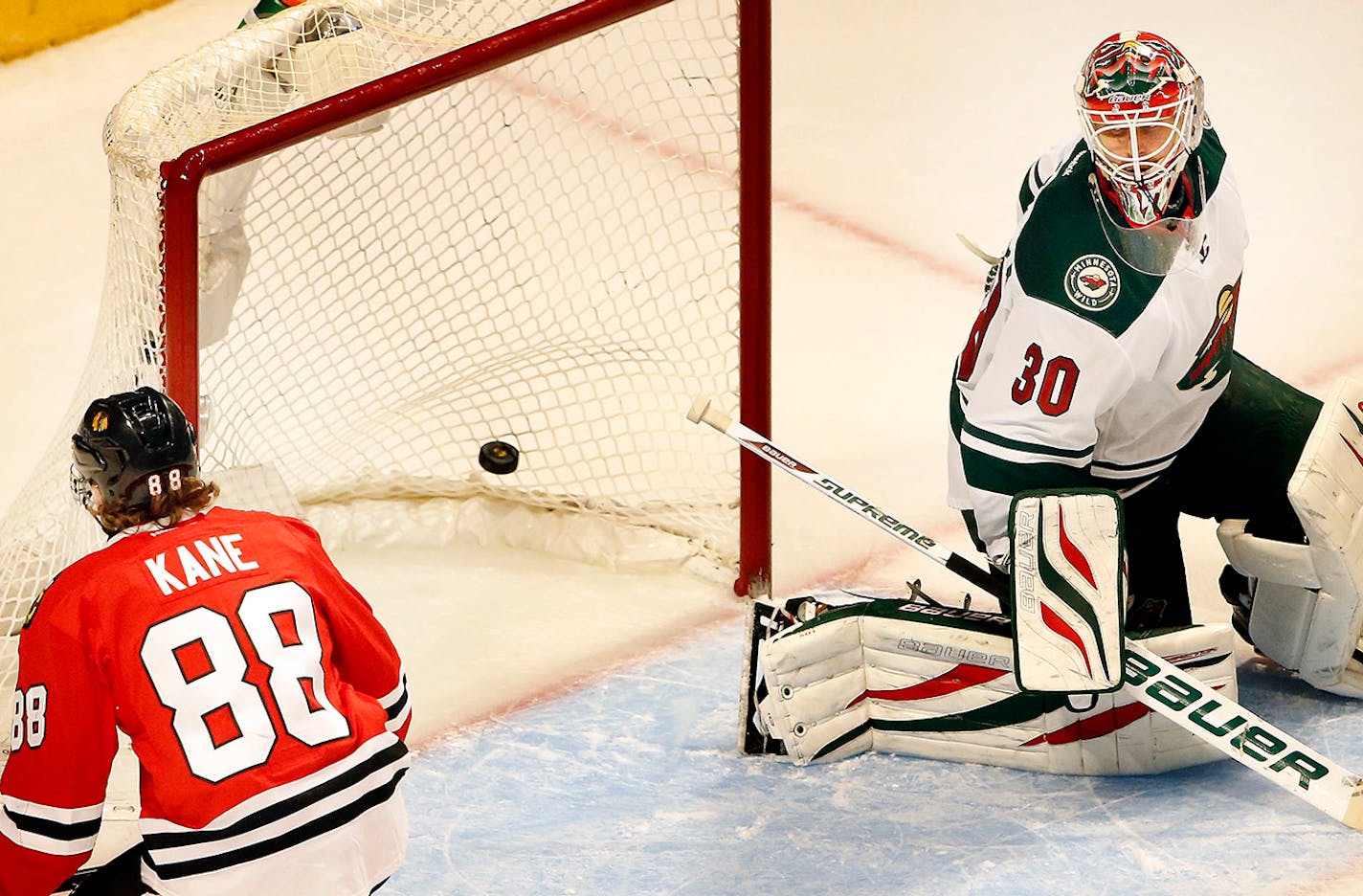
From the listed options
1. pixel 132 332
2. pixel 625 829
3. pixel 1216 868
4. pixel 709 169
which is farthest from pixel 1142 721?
pixel 132 332

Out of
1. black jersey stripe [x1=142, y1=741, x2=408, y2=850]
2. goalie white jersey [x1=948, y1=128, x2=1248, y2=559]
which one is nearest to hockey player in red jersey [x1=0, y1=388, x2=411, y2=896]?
black jersey stripe [x1=142, y1=741, x2=408, y2=850]

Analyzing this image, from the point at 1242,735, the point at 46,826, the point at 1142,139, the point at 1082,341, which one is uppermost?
the point at 1142,139

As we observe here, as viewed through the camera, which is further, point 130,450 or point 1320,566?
point 1320,566

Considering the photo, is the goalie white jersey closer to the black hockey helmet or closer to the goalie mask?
the goalie mask

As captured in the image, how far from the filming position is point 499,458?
3.37 metres

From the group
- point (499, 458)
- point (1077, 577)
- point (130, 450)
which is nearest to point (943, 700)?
point (1077, 577)

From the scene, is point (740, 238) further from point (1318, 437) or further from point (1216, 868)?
point (1216, 868)

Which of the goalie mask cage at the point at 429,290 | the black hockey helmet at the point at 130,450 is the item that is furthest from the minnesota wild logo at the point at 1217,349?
the black hockey helmet at the point at 130,450

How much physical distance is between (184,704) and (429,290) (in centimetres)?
158

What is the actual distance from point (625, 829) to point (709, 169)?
1.22m

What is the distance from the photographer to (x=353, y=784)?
187 centimetres

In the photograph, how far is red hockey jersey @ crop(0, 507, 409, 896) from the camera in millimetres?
1788

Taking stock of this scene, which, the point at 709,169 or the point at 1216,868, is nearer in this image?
the point at 1216,868

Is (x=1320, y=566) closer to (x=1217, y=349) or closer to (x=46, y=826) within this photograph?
(x=1217, y=349)
